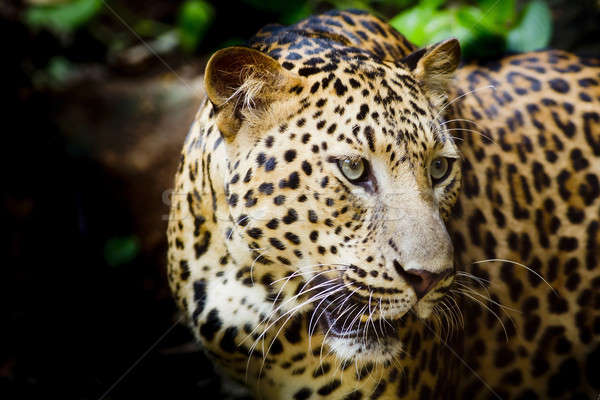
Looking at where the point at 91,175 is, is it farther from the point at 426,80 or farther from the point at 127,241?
the point at 426,80

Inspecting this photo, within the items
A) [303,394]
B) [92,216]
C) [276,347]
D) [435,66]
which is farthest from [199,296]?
[92,216]

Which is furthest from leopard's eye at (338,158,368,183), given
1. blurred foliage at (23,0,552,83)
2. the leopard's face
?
blurred foliage at (23,0,552,83)

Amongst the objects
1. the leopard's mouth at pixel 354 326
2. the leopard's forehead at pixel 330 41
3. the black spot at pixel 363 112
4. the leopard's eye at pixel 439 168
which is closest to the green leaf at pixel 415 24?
the leopard's forehead at pixel 330 41

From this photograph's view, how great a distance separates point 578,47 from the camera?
5.87m

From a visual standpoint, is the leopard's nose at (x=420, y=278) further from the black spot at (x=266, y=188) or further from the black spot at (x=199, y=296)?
the black spot at (x=199, y=296)

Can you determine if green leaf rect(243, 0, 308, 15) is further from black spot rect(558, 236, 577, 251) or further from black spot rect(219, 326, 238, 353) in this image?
black spot rect(219, 326, 238, 353)

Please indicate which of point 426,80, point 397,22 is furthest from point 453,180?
point 397,22

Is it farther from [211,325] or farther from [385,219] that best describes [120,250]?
[385,219]

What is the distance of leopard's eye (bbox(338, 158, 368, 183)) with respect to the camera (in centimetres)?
260

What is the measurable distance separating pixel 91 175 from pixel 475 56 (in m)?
3.73

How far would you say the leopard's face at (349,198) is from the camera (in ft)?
8.43

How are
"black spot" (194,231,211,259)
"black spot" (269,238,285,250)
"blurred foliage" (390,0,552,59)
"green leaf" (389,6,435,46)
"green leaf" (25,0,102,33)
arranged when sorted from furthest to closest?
"green leaf" (25,0,102,33) < "green leaf" (389,6,435,46) < "blurred foliage" (390,0,552,59) < "black spot" (194,231,211,259) < "black spot" (269,238,285,250)

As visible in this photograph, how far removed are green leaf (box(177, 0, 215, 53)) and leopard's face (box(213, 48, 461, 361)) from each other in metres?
5.30

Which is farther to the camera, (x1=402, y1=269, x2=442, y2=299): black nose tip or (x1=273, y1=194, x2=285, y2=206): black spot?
(x1=273, y1=194, x2=285, y2=206): black spot
